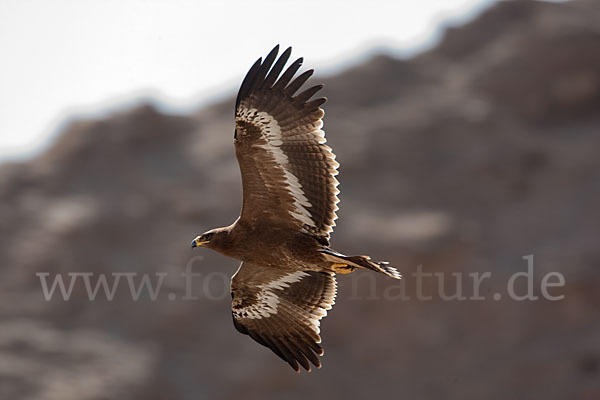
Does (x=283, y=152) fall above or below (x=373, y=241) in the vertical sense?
below

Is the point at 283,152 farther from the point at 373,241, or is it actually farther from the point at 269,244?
the point at 373,241

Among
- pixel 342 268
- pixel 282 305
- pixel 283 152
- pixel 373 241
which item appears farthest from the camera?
pixel 373 241

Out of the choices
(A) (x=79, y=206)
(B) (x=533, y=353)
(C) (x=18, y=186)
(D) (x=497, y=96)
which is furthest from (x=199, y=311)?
(D) (x=497, y=96)

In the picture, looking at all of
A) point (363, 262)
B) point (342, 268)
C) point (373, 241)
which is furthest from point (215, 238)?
point (373, 241)

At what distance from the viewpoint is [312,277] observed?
27.3ft

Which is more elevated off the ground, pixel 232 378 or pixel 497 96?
pixel 497 96

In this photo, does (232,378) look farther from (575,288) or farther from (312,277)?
(312,277)

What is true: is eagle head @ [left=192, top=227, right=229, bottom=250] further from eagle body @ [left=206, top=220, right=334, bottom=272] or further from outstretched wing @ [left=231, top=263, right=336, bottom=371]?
outstretched wing @ [left=231, top=263, right=336, bottom=371]

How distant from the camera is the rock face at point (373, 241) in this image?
19.0 m

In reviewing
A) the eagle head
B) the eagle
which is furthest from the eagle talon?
the eagle head

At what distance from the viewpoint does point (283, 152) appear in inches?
290

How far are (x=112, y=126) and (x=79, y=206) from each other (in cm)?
273

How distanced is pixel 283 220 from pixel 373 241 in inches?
501

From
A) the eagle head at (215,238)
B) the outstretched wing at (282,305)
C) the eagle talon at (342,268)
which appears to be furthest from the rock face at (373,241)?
the eagle talon at (342,268)
